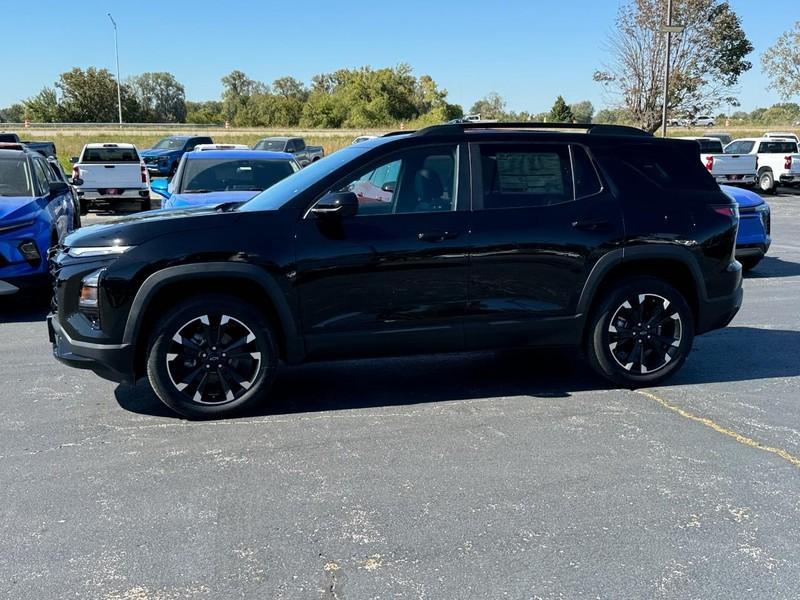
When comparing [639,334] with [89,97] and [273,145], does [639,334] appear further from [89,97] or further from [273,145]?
[89,97]

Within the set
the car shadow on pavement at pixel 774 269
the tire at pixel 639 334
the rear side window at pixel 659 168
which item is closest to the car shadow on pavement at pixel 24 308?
the tire at pixel 639 334

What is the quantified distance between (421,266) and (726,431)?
2.20 metres

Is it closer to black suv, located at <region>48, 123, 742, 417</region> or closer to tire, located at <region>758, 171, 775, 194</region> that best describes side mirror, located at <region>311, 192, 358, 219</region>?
black suv, located at <region>48, 123, 742, 417</region>

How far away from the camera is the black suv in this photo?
4734 millimetres

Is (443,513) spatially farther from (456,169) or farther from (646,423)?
(456,169)

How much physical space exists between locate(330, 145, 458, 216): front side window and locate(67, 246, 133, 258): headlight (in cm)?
147

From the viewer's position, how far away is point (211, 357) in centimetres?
486

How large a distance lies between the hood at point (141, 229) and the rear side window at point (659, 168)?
2778mm

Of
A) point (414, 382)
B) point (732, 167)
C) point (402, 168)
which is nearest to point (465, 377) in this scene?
point (414, 382)

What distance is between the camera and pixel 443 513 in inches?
144

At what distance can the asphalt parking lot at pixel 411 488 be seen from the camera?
313cm

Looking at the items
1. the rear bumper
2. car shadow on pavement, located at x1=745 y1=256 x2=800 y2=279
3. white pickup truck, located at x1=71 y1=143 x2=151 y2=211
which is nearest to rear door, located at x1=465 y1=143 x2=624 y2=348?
the rear bumper

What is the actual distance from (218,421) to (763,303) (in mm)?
6529

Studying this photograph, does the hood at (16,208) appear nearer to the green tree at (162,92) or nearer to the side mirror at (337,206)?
the side mirror at (337,206)
